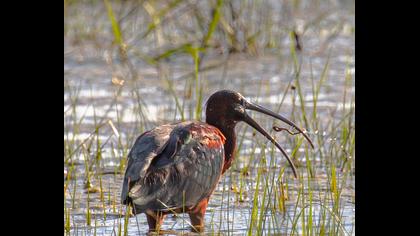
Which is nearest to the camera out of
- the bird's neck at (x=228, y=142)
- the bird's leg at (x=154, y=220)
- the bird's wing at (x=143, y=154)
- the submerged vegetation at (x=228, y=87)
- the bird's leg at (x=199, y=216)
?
the bird's wing at (x=143, y=154)

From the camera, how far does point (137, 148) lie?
18.5 ft

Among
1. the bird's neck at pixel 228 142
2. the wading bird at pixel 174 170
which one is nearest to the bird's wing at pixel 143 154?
the wading bird at pixel 174 170

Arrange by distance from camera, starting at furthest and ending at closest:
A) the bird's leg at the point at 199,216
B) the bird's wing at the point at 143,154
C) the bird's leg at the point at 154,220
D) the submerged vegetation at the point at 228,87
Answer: the submerged vegetation at the point at 228,87 < the bird's leg at the point at 199,216 < the bird's leg at the point at 154,220 < the bird's wing at the point at 143,154

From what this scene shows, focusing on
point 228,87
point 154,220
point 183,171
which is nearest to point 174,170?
point 183,171

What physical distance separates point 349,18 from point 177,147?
6.80 meters

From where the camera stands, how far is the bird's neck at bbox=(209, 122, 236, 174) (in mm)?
6336

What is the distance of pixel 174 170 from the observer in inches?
221

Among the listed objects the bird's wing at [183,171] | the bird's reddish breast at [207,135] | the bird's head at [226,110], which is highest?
the bird's head at [226,110]

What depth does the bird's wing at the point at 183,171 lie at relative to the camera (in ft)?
17.9

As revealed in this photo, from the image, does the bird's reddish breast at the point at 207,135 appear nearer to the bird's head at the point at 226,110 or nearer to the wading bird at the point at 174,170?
the wading bird at the point at 174,170

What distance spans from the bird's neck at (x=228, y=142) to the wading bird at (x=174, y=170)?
0.34ft

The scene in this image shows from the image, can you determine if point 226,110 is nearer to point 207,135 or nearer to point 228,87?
point 207,135
